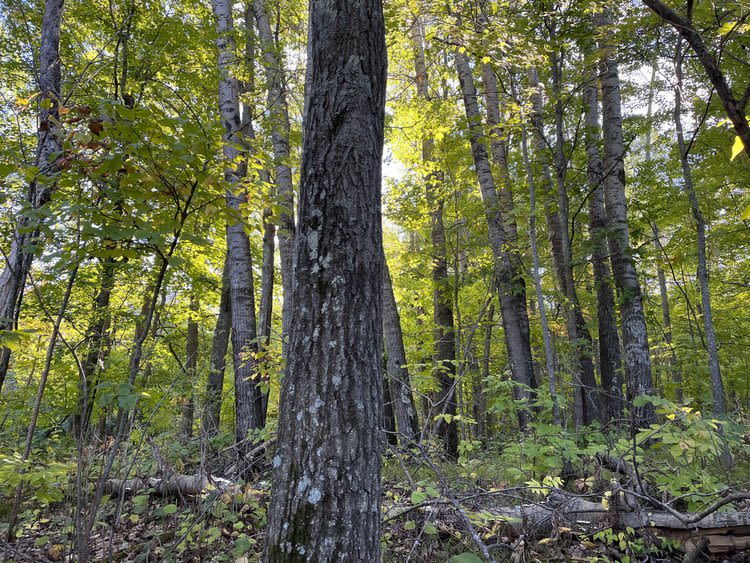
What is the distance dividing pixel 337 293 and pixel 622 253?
253 inches

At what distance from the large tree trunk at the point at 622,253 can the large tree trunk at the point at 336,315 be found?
5.22m

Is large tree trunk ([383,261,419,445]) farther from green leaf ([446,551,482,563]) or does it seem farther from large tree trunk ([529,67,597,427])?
green leaf ([446,551,482,563])

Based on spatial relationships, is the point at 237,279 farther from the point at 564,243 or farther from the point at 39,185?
the point at 564,243

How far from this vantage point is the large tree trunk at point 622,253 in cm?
622

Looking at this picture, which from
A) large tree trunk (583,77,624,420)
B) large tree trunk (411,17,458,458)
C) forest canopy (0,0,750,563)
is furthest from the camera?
large tree trunk (411,17,458,458)

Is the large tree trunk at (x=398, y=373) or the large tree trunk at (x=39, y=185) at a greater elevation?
the large tree trunk at (x=39, y=185)

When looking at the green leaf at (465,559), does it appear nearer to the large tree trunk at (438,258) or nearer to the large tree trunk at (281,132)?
the large tree trunk at (281,132)


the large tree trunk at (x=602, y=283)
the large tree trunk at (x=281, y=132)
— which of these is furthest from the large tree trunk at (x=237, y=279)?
the large tree trunk at (x=602, y=283)

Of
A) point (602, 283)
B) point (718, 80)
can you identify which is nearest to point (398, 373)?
point (602, 283)

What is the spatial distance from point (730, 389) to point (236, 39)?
58.0 ft

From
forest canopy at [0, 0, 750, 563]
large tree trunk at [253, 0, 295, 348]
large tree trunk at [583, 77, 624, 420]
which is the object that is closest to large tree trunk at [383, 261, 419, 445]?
forest canopy at [0, 0, 750, 563]

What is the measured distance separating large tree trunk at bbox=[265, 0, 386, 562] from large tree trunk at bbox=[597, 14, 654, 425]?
206 inches

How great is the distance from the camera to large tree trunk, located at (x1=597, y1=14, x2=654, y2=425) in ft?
20.4

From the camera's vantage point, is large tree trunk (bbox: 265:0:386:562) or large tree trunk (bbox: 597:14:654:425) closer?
large tree trunk (bbox: 265:0:386:562)
